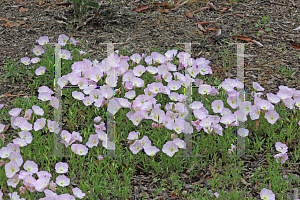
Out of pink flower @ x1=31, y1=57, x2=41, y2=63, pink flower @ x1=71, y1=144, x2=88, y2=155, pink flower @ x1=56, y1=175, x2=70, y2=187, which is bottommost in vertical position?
pink flower @ x1=56, y1=175, x2=70, y2=187

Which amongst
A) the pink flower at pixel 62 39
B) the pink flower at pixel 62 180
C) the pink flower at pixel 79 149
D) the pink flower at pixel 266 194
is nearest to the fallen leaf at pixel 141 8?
the pink flower at pixel 62 39

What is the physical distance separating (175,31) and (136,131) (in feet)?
6.10

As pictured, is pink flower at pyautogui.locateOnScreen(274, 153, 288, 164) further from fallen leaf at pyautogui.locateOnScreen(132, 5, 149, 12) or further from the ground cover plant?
fallen leaf at pyautogui.locateOnScreen(132, 5, 149, 12)

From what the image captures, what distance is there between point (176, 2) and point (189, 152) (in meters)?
2.83

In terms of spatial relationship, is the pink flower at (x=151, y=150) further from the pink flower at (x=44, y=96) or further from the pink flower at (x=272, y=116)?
the pink flower at (x=44, y=96)

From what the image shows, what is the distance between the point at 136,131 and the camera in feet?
9.55

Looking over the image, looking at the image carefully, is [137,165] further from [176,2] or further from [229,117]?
[176,2]

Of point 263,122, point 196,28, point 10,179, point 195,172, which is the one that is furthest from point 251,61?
point 10,179

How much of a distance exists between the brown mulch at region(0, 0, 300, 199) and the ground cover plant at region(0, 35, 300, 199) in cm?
39

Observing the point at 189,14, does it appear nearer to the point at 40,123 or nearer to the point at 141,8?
the point at 141,8

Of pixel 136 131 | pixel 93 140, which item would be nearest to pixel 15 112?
pixel 93 140

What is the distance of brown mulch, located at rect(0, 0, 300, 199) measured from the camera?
3789 millimetres

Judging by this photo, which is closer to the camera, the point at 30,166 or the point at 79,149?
the point at 30,166

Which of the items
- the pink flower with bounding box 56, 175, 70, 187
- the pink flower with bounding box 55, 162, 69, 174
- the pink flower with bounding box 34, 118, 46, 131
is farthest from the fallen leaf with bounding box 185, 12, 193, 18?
the pink flower with bounding box 56, 175, 70, 187
